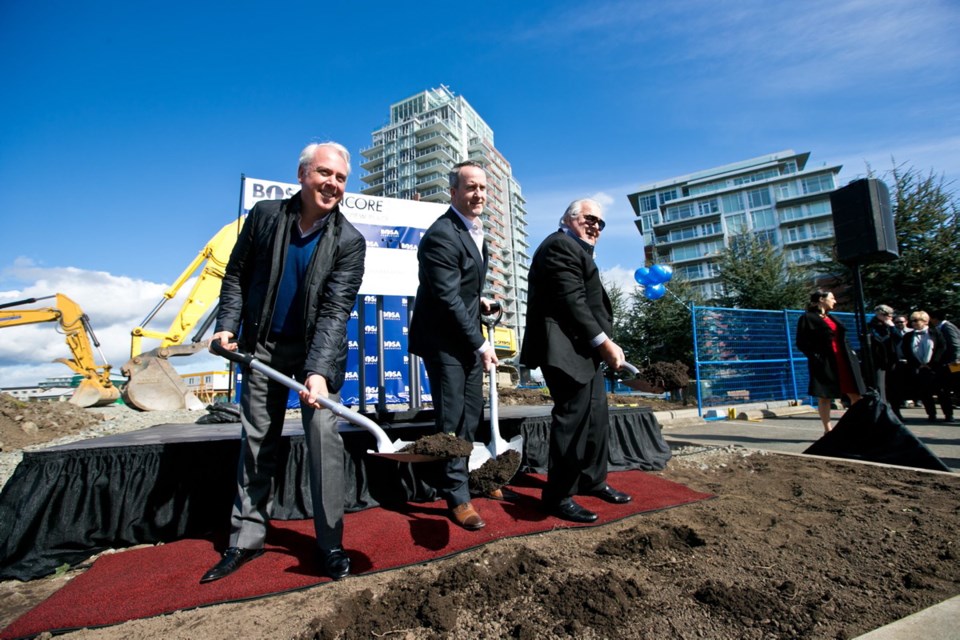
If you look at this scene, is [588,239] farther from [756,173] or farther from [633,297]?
[756,173]

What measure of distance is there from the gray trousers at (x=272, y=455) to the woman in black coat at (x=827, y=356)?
4911mm

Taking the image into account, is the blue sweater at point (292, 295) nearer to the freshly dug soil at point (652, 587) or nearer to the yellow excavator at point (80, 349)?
the freshly dug soil at point (652, 587)

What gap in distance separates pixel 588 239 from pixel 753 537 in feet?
5.84

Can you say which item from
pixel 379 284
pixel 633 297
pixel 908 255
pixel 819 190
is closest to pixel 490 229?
pixel 819 190

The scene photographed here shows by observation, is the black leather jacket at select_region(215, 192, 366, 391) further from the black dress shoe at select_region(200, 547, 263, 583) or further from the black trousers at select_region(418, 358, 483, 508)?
the black dress shoe at select_region(200, 547, 263, 583)

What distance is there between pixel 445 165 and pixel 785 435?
64.2 metres

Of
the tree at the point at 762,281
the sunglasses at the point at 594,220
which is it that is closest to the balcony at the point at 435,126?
the tree at the point at 762,281

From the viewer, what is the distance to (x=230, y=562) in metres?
1.86

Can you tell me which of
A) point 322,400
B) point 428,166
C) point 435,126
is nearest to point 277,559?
point 322,400

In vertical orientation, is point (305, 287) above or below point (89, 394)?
above

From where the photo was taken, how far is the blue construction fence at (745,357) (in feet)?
28.2

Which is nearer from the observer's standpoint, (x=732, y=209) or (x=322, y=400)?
(x=322, y=400)

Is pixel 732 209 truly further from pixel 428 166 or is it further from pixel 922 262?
pixel 922 262

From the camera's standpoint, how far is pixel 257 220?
2086 millimetres
